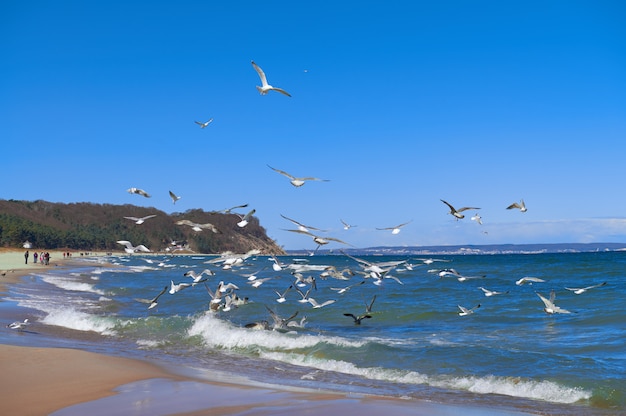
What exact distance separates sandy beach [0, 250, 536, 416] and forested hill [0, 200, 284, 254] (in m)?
113

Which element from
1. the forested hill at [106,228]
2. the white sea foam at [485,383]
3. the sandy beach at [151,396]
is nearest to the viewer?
the sandy beach at [151,396]

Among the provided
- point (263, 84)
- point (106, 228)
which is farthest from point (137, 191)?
point (106, 228)

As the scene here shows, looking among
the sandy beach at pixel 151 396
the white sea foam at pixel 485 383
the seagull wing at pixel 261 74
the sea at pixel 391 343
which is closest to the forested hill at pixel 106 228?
the sea at pixel 391 343

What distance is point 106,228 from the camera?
168375mm

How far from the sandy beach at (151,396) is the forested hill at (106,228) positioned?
11325 centimetres

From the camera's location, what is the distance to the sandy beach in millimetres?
8391

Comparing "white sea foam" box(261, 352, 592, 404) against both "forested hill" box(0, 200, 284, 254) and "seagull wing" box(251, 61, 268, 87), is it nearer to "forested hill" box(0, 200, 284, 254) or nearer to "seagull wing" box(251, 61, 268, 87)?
"seagull wing" box(251, 61, 268, 87)

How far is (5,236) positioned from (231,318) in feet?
316

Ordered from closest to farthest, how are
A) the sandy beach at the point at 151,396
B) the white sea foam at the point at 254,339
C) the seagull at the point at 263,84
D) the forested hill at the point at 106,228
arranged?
the sandy beach at the point at 151,396 → the seagull at the point at 263,84 → the white sea foam at the point at 254,339 → the forested hill at the point at 106,228

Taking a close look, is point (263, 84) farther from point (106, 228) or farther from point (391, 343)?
point (106, 228)

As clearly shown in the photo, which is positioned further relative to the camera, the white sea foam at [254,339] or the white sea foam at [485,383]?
the white sea foam at [254,339]

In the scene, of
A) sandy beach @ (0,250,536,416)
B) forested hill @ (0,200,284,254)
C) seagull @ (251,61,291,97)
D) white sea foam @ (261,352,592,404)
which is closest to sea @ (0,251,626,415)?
white sea foam @ (261,352,592,404)

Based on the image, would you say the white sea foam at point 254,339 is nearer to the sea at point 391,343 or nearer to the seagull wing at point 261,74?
the sea at point 391,343

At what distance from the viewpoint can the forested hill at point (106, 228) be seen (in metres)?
133
